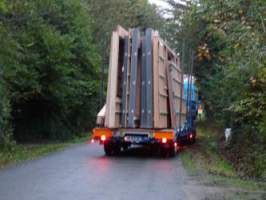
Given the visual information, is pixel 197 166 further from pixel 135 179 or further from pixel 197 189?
pixel 197 189

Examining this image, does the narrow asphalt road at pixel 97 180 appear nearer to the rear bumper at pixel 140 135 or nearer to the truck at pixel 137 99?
the rear bumper at pixel 140 135

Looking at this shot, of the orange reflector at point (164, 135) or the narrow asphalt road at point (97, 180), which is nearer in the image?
the narrow asphalt road at point (97, 180)

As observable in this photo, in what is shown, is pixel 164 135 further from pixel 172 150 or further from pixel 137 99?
pixel 137 99

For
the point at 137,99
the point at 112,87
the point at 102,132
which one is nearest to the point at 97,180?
the point at 102,132

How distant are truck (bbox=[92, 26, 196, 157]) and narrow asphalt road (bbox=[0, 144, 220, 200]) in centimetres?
87

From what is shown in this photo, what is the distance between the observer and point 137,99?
18.8 m

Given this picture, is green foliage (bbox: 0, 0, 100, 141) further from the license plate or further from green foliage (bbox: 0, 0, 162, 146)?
the license plate

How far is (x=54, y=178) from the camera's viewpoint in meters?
12.6

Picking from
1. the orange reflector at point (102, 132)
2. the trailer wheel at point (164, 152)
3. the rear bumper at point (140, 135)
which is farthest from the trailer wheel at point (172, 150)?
the orange reflector at point (102, 132)

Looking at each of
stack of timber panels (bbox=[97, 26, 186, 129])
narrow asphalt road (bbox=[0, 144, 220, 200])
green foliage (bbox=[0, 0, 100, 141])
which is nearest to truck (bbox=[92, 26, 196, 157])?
stack of timber panels (bbox=[97, 26, 186, 129])

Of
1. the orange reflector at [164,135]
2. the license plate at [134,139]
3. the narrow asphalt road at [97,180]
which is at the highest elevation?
the orange reflector at [164,135]

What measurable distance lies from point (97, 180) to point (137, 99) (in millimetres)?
6736

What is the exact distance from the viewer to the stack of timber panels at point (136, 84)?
721 inches

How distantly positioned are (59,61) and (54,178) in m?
15.0
